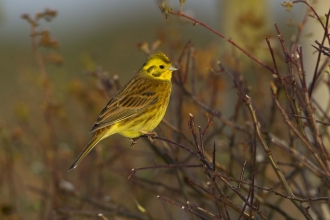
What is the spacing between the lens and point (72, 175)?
22.9 ft

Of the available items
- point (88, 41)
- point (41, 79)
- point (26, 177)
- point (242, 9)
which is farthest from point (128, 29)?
point (41, 79)

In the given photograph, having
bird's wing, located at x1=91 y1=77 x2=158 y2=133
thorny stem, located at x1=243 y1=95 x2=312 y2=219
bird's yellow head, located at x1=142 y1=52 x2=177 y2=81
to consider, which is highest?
bird's yellow head, located at x1=142 y1=52 x2=177 y2=81

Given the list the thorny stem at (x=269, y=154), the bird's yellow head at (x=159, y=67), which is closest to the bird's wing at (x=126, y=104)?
the bird's yellow head at (x=159, y=67)

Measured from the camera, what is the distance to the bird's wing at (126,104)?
14.9ft

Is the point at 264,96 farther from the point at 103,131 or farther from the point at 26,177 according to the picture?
the point at 26,177

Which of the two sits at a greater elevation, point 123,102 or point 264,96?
point 264,96

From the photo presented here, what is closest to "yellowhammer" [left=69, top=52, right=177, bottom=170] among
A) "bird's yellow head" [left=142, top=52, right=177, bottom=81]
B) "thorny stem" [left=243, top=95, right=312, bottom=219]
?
"bird's yellow head" [left=142, top=52, right=177, bottom=81]

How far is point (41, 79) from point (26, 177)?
412 centimetres

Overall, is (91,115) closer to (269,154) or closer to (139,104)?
(139,104)

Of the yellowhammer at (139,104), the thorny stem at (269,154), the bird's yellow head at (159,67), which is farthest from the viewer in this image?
the bird's yellow head at (159,67)

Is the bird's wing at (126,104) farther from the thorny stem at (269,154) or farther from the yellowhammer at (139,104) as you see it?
the thorny stem at (269,154)

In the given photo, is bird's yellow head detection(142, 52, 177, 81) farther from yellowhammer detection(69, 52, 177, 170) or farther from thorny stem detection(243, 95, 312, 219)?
thorny stem detection(243, 95, 312, 219)

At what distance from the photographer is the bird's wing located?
14.9 ft

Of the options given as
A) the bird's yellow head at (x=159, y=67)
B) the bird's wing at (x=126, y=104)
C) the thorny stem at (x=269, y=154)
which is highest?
the bird's yellow head at (x=159, y=67)
